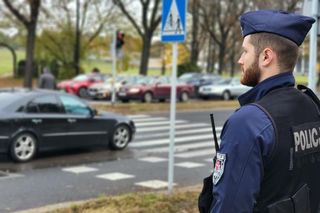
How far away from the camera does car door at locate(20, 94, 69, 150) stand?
11266mm

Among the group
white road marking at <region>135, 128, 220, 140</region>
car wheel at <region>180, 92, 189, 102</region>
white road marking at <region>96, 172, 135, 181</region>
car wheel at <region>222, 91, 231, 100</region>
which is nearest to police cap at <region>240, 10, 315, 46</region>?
white road marking at <region>96, 172, 135, 181</region>

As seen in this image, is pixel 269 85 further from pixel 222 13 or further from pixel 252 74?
pixel 222 13

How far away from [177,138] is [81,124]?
158 inches

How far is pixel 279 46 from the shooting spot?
7.61 ft

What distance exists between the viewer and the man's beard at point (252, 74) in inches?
93.1

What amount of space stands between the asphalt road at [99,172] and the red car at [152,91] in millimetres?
14809

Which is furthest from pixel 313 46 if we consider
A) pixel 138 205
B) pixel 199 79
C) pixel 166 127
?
pixel 199 79

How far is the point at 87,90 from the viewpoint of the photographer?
114 ft

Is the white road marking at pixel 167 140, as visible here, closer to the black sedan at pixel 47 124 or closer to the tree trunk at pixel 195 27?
the black sedan at pixel 47 124

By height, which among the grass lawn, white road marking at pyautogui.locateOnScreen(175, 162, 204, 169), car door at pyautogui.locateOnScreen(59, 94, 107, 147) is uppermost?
car door at pyautogui.locateOnScreen(59, 94, 107, 147)

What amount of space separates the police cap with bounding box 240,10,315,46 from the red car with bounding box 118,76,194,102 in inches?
1094

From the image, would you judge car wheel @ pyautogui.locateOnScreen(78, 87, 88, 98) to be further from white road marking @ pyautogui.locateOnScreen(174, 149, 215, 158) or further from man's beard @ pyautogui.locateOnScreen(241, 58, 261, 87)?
man's beard @ pyautogui.locateOnScreen(241, 58, 261, 87)

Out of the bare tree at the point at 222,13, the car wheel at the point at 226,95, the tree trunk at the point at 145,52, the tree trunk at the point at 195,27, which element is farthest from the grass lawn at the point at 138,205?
the bare tree at the point at 222,13

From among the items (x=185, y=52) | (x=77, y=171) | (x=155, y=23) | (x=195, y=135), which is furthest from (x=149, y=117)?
(x=185, y=52)
